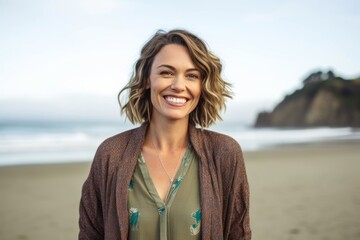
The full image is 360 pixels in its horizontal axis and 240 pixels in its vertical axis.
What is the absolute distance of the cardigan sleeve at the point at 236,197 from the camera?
174 centimetres

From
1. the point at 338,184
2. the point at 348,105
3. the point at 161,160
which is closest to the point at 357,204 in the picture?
the point at 338,184

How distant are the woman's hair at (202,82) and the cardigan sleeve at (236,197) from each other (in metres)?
0.26

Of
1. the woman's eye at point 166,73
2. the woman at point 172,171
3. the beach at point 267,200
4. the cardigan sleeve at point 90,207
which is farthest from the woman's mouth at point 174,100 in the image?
the beach at point 267,200

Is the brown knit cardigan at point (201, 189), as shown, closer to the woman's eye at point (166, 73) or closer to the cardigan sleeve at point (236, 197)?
the cardigan sleeve at point (236, 197)

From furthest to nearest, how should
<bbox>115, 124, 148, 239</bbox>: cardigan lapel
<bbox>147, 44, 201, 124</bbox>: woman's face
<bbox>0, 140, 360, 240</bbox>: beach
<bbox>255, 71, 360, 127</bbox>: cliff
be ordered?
<bbox>255, 71, 360, 127</bbox>: cliff → <bbox>0, 140, 360, 240</bbox>: beach → <bbox>147, 44, 201, 124</bbox>: woman's face → <bbox>115, 124, 148, 239</bbox>: cardigan lapel

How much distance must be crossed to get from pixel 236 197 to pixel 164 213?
1.26ft

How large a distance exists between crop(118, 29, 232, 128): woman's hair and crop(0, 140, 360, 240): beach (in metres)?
3.36

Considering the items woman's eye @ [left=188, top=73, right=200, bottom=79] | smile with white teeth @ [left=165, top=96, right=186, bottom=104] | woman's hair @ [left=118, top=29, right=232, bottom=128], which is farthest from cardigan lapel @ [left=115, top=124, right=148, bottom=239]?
woman's eye @ [left=188, top=73, right=200, bottom=79]

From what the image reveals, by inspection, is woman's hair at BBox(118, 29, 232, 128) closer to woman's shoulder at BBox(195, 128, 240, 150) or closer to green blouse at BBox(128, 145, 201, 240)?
woman's shoulder at BBox(195, 128, 240, 150)

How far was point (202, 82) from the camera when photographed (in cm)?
184

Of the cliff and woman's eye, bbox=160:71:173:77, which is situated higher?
woman's eye, bbox=160:71:173:77

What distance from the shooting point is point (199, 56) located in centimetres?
176

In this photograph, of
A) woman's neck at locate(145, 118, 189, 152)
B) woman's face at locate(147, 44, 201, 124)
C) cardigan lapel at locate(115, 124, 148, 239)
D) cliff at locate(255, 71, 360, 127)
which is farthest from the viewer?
cliff at locate(255, 71, 360, 127)

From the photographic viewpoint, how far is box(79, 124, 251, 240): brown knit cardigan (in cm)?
168
